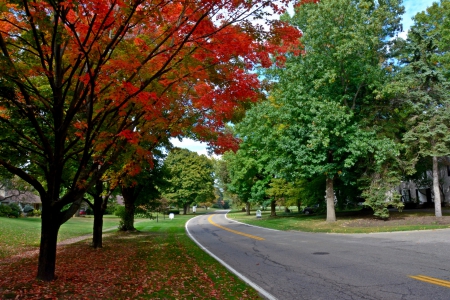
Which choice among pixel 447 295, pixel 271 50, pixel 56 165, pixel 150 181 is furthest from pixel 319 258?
pixel 150 181

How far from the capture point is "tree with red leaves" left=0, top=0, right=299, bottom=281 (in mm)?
6797

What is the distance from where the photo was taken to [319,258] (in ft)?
34.3

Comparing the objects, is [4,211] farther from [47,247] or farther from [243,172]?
[47,247]

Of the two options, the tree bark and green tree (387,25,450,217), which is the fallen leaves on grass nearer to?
the tree bark

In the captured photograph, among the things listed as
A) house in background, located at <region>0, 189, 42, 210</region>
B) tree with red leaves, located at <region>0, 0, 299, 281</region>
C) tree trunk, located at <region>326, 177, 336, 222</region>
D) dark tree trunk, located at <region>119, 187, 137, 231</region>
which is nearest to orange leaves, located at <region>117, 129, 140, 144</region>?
tree with red leaves, located at <region>0, 0, 299, 281</region>

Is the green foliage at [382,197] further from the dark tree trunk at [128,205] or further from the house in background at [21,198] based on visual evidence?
the house in background at [21,198]

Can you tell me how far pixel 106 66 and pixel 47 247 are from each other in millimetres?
4391

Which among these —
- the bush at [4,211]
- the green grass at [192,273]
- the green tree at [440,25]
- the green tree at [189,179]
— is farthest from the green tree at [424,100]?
the green tree at [189,179]

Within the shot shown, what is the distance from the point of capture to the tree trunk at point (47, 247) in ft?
24.8

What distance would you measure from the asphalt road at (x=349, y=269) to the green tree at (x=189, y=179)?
53.4m

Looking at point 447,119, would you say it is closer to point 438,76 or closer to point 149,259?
point 438,76

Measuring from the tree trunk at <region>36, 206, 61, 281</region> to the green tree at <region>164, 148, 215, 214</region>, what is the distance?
2259 inches

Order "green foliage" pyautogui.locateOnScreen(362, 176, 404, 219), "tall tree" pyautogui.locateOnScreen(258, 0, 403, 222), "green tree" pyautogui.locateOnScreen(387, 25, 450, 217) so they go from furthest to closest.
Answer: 1. "green foliage" pyautogui.locateOnScreen(362, 176, 404, 219)
2. "green tree" pyautogui.locateOnScreen(387, 25, 450, 217)
3. "tall tree" pyautogui.locateOnScreen(258, 0, 403, 222)

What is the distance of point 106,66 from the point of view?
7785 mm
